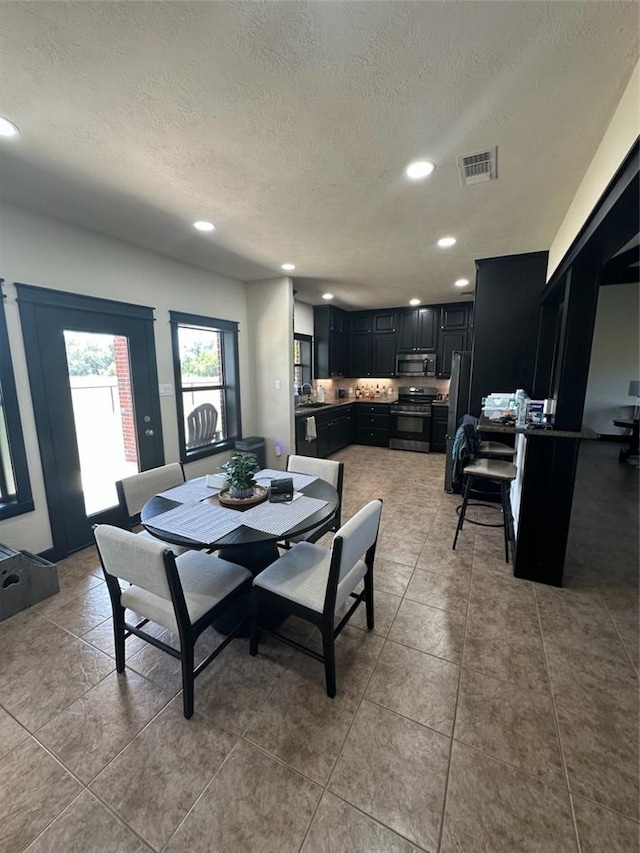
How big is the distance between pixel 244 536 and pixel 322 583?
45 centimetres

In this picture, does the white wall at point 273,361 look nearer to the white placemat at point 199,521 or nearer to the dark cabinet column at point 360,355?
the dark cabinet column at point 360,355

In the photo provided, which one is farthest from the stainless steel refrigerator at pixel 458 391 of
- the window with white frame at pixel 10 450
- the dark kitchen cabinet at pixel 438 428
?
Result: the window with white frame at pixel 10 450

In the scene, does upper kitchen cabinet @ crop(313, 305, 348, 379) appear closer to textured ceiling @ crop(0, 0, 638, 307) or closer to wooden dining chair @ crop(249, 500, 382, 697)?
textured ceiling @ crop(0, 0, 638, 307)

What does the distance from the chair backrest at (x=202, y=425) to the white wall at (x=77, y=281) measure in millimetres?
278

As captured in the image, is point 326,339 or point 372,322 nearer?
point 326,339

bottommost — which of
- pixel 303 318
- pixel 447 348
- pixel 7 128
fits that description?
pixel 447 348

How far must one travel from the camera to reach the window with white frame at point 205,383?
3.69 m

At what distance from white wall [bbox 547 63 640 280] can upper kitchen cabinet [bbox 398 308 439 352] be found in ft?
12.2

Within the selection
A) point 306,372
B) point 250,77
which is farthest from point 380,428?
point 250,77

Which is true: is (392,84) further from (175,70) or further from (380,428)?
(380,428)

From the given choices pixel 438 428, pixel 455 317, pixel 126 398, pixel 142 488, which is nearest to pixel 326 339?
pixel 455 317

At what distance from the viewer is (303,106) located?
147cm

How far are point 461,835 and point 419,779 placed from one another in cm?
18

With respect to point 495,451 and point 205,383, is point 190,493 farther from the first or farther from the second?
point 495,451
